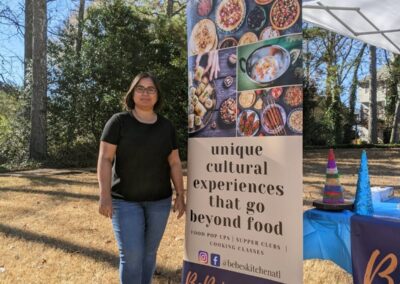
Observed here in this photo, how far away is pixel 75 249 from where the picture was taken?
525 cm

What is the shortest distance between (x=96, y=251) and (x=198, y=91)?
2772 mm

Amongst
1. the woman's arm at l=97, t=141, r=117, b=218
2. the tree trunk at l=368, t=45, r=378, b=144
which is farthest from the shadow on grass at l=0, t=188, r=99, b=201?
the tree trunk at l=368, t=45, r=378, b=144

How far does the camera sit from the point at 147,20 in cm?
1529

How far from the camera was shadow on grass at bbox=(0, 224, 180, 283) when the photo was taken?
4.37m

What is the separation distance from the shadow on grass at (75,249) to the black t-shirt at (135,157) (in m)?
1.51

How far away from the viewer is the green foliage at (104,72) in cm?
1434

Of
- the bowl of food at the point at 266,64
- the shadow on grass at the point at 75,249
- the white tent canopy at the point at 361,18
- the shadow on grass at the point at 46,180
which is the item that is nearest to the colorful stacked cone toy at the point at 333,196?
the bowl of food at the point at 266,64

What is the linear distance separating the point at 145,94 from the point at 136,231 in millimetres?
933

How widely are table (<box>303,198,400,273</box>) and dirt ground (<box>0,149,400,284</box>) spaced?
120 cm

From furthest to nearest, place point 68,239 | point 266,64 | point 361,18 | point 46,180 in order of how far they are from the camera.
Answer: point 46,180 < point 361,18 < point 68,239 < point 266,64

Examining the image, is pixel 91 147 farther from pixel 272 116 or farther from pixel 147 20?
pixel 272 116

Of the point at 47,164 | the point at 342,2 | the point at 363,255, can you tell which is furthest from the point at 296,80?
the point at 47,164

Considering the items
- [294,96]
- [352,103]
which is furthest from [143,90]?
[352,103]

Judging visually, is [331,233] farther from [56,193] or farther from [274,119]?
[56,193]
